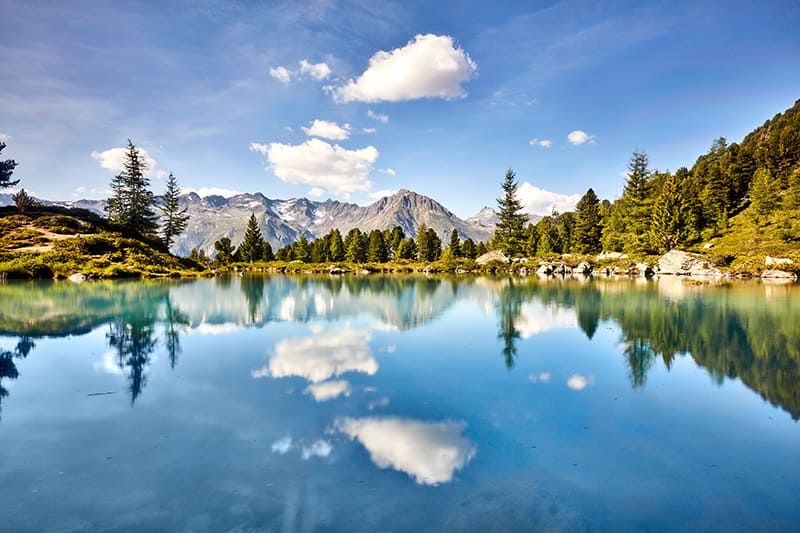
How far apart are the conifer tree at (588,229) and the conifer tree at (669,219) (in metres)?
18.3

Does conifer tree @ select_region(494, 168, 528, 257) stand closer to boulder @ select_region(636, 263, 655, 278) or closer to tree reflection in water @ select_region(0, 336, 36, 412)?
boulder @ select_region(636, 263, 655, 278)

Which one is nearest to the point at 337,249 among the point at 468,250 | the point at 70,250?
the point at 468,250

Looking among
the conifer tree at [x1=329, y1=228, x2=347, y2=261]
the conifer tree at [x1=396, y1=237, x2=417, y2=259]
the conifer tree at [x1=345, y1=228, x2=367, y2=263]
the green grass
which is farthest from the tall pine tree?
the green grass

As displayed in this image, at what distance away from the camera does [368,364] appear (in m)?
13.7

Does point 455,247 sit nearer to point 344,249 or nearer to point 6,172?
point 344,249

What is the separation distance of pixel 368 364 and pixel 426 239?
8719 centimetres

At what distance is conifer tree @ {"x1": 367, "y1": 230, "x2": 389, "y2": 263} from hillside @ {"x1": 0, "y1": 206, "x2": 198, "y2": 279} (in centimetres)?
4018

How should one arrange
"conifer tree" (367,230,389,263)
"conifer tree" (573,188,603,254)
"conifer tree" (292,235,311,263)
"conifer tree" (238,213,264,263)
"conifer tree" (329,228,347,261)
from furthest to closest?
1. "conifer tree" (292,235,311,263)
2. "conifer tree" (329,228,347,261)
3. "conifer tree" (238,213,264,263)
4. "conifer tree" (367,230,389,263)
5. "conifer tree" (573,188,603,254)

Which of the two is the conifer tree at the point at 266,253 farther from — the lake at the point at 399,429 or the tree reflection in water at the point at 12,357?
the tree reflection in water at the point at 12,357

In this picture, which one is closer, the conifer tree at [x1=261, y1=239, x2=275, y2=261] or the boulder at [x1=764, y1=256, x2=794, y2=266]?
the boulder at [x1=764, y1=256, x2=794, y2=266]

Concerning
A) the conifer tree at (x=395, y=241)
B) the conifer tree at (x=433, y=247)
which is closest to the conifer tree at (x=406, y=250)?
the conifer tree at (x=433, y=247)

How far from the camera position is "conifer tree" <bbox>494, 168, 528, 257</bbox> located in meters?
96.3

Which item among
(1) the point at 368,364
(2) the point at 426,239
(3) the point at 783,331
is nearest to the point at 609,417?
(1) the point at 368,364

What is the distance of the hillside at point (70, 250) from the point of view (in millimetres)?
51062
